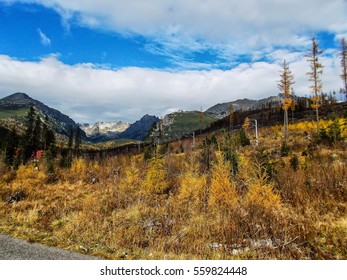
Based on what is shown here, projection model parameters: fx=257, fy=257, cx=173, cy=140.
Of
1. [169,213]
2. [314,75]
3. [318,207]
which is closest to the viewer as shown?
[318,207]

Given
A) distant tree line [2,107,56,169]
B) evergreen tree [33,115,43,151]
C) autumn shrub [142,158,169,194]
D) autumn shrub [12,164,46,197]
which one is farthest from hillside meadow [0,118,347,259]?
evergreen tree [33,115,43,151]

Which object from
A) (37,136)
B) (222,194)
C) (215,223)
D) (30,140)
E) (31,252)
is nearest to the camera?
(31,252)

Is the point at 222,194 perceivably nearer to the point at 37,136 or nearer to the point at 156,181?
the point at 156,181

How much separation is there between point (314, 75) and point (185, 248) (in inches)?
1542

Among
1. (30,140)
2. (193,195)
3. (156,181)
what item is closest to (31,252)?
(193,195)

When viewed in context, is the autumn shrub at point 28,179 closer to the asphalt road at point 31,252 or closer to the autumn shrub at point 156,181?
the autumn shrub at point 156,181

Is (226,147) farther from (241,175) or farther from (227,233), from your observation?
(227,233)

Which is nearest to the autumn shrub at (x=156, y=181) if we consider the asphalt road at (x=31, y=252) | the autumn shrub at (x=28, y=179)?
the asphalt road at (x=31, y=252)

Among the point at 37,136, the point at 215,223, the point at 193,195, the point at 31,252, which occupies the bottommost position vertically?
the point at 31,252

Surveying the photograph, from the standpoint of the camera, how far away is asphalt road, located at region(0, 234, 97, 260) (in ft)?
17.9

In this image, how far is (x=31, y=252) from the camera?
230 inches

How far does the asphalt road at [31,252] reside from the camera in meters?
5.45
